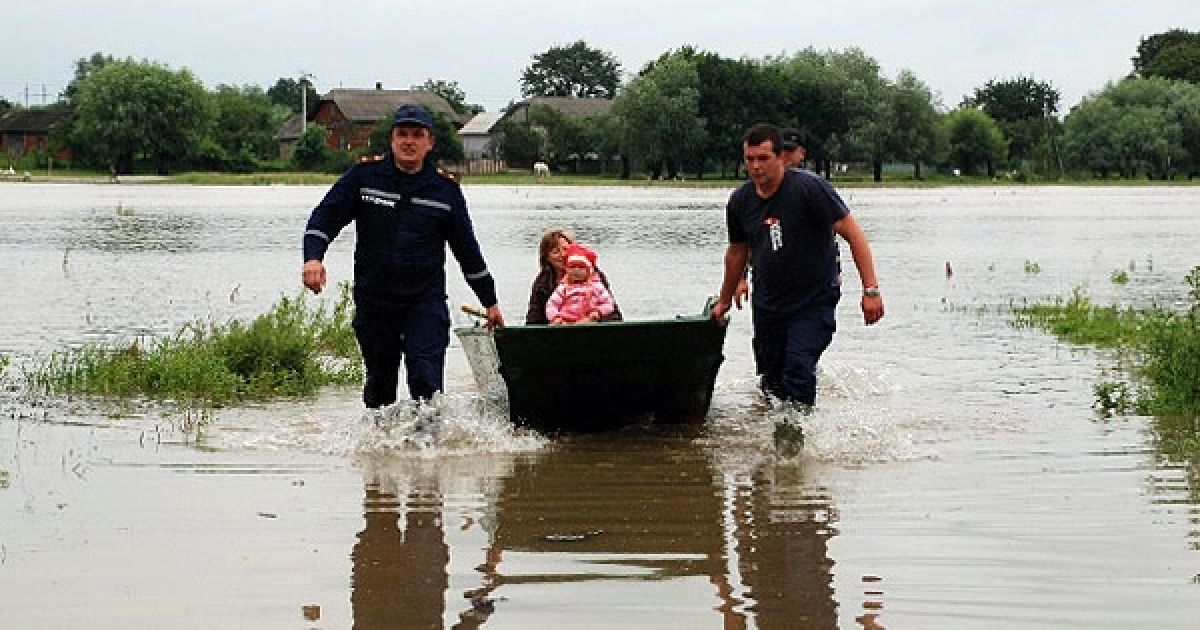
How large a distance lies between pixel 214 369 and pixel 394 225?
4.11 metres

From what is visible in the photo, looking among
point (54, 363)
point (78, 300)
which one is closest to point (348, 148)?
point (78, 300)

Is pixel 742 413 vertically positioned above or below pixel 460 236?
below

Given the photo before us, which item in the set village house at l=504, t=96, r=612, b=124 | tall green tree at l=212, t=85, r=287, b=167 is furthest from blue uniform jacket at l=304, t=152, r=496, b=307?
village house at l=504, t=96, r=612, b=124

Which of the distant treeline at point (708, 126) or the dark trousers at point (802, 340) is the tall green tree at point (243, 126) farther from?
the dark trousers at point (802, 340)

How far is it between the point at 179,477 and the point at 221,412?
2978 millimetres

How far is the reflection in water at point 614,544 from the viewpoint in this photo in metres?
6.43

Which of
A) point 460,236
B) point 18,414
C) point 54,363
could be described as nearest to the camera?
point 460,236

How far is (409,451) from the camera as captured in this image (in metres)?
10.3

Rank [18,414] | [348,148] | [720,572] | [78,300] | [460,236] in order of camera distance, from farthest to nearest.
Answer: [348,148]
[78,300]
[18,414]
[460,236]
[720,572]

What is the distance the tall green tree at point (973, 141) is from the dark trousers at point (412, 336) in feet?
391

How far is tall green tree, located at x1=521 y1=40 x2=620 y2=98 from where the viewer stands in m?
184

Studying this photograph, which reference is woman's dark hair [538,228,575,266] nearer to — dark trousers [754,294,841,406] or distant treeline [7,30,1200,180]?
dark trousers [754,294,841,406]

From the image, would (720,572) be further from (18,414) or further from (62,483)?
(18,414)

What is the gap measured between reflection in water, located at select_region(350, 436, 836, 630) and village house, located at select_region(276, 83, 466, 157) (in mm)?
130975
